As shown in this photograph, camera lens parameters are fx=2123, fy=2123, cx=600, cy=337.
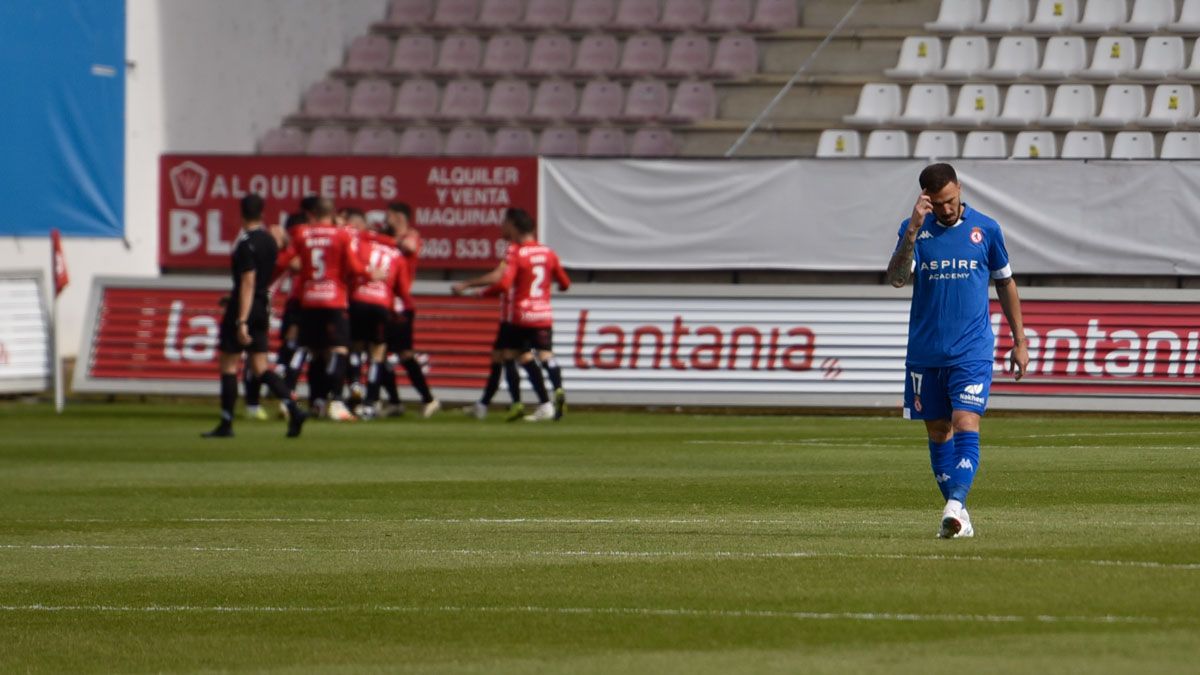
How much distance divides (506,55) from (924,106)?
689cm

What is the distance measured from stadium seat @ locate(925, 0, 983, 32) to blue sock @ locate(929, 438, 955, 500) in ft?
60.6

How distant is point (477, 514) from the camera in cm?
1280

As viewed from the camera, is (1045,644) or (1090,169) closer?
(1045,644)

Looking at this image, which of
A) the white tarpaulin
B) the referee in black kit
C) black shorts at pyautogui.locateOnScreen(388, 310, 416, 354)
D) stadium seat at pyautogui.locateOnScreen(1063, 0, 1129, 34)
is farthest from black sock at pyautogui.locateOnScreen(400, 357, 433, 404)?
stadium seat at pyautogui.locateOnScreen(1063, 0, 1129, 34)

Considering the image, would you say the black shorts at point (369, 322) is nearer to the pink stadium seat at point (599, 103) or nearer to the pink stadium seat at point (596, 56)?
the pink stadium seat at point (599, 103)

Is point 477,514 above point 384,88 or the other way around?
the other way around

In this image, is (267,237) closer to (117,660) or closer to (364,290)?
(364,290)

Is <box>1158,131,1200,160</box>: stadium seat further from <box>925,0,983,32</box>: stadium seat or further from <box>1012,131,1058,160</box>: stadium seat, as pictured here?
<box>925,0,983,32</box>: stadium seat

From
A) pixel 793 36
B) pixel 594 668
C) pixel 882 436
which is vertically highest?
pixel 793 36

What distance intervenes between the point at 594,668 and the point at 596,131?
2266 centimetres

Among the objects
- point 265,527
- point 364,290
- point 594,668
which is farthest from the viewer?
point 364,290

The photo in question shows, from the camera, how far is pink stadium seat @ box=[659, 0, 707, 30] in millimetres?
31109

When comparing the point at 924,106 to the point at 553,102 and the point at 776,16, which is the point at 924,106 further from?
the point at 553,102

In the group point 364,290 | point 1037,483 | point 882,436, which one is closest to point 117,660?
point 1037,483
